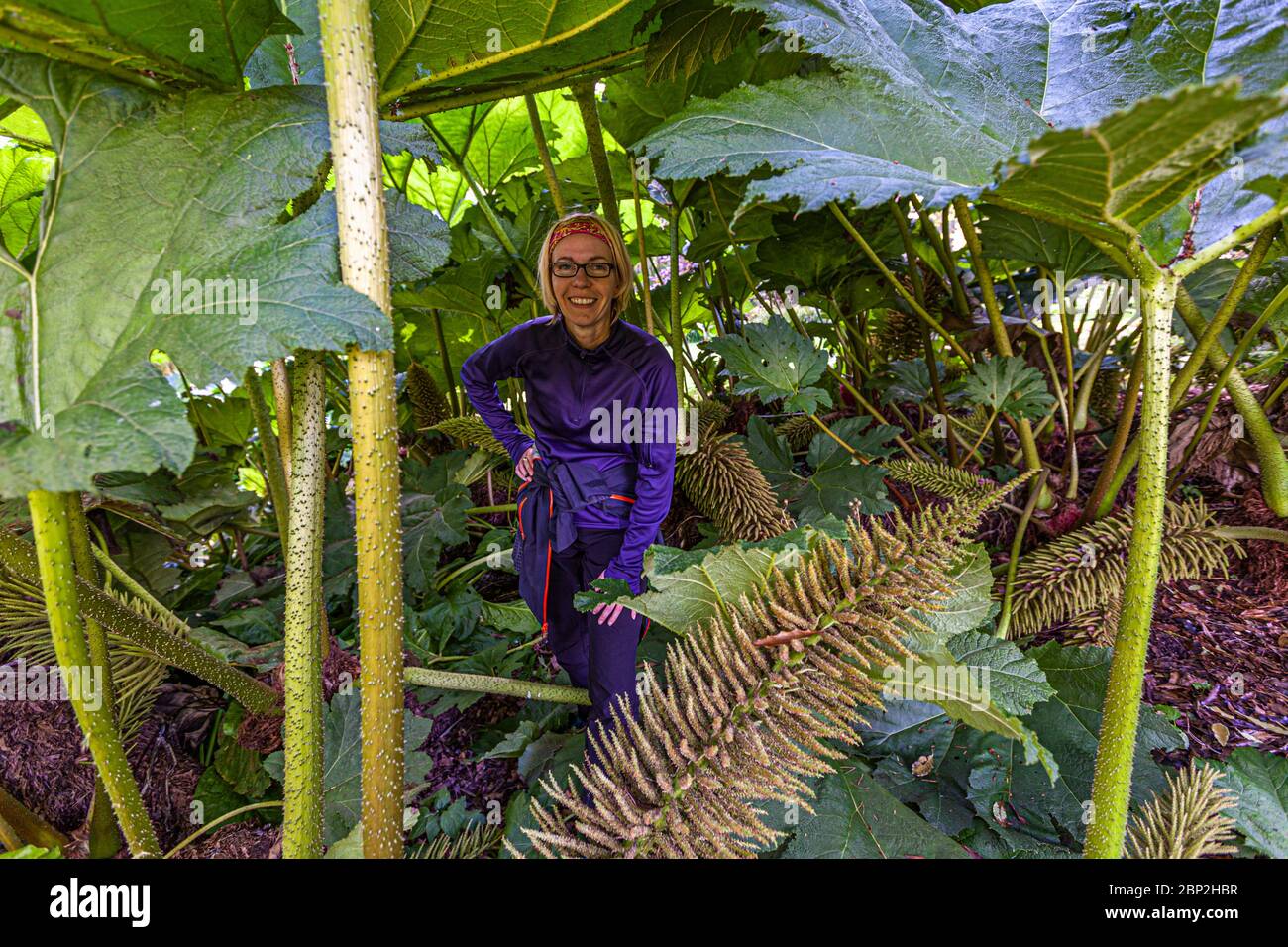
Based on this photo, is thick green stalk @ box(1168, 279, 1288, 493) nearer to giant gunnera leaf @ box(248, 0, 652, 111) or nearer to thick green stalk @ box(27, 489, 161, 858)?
giant gunnera leaf @ box(248, 0, 652, 111)

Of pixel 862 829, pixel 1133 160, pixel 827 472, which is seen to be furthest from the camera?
pixel 827 472

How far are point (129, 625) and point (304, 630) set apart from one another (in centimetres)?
24

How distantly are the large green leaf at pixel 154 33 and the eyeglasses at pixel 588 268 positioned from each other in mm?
702

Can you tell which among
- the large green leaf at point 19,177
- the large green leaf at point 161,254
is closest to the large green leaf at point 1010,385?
the large green leaf at point 161,254

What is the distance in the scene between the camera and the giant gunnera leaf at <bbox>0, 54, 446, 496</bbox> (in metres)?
0.51

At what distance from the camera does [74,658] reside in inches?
22.9

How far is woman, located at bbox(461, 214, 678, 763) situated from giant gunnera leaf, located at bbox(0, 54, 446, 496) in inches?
29.4

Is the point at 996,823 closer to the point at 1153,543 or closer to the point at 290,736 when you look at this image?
the point at 1153,543

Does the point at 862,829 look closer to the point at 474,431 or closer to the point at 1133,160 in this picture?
the point at 1133,160

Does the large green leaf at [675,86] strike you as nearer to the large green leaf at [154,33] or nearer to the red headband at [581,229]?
the red headband at [581,229]

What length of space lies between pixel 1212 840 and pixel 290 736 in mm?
886

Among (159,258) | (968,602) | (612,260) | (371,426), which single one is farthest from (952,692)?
(612,260)

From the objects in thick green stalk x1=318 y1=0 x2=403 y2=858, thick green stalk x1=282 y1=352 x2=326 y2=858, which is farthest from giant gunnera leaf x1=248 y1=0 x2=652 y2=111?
thick green stalk x1=282 y1=352 x2=326 y2=858

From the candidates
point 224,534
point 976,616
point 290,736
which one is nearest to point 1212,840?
point 976,616
